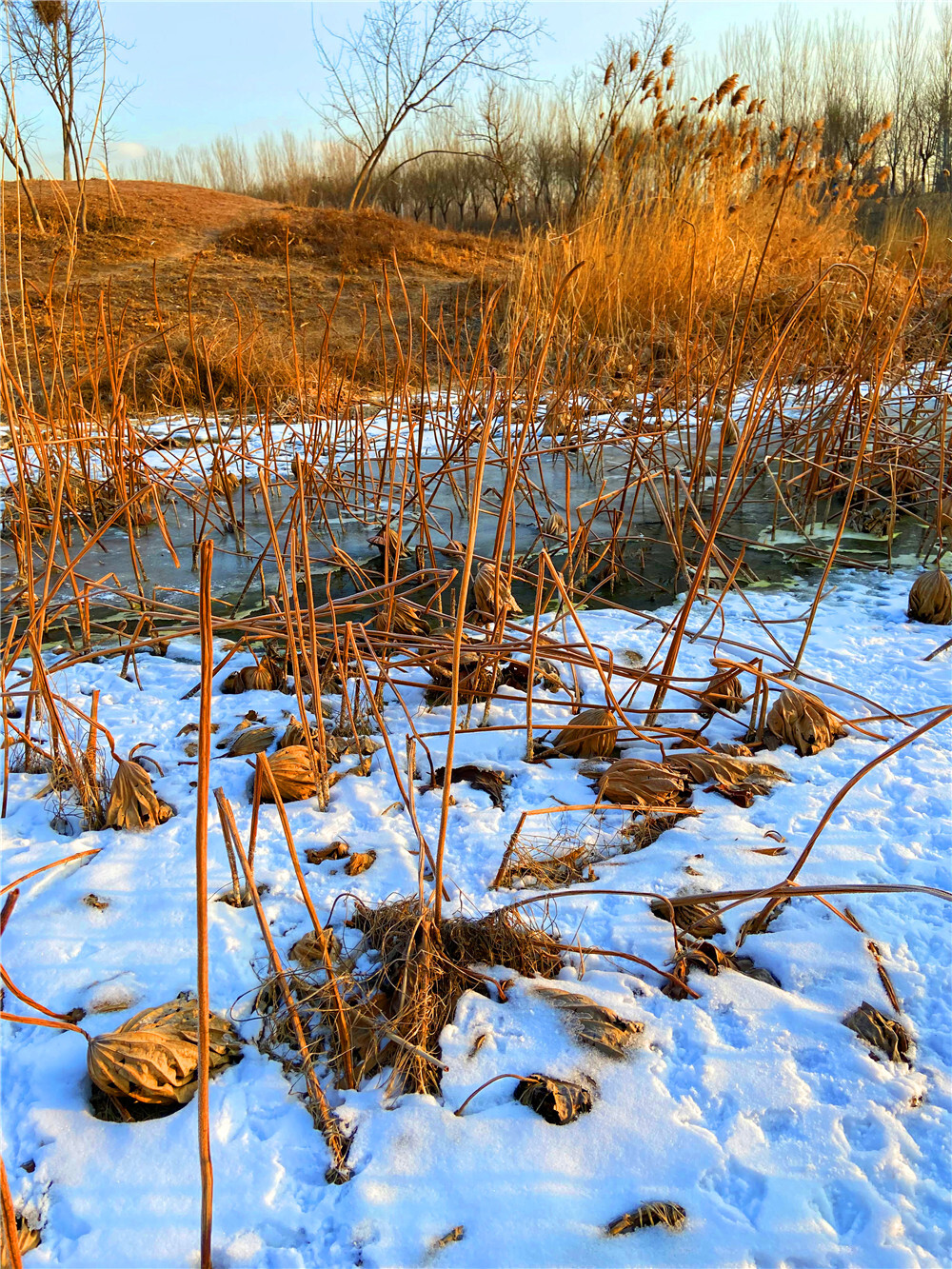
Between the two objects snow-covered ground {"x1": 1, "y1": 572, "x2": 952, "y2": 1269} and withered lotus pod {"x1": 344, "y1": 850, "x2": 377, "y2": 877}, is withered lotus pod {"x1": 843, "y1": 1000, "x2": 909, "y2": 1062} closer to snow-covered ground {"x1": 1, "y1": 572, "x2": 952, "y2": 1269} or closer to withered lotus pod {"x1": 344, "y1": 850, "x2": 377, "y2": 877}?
snow-covered ground {"x1": 1, "y1": 572, "x2": 952, "y2": 1269}

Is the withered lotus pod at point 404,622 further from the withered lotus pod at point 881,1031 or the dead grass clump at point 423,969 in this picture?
the withered lotus pod at point 881,1031

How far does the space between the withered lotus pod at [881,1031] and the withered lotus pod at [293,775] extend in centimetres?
82

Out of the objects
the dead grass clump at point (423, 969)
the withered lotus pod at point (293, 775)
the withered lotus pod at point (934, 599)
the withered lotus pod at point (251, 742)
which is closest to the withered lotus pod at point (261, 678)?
the withered lotus pod at point (251, 742)

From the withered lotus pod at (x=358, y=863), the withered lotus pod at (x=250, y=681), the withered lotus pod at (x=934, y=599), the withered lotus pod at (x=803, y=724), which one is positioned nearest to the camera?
the withered lotus pod at (x=358, y=863)

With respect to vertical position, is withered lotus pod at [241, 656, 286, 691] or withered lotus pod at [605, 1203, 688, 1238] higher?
withered lotus pod at [241, 656, 286, 691]

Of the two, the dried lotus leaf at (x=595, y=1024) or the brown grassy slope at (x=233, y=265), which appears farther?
the brown grassy slope at (x=233, y=265)

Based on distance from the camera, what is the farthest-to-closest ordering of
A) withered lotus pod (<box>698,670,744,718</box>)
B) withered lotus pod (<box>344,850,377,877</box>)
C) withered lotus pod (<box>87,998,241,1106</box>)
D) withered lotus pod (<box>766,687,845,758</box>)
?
withered lotus pod (<box>698,670,744,718</box>) → withered lotus pod (<box>766,687,845,758</box>) → withered lotus pod (<box>344,850,377,877</box>) → withered lotus pod (<box>87,998,241,1106</box>)

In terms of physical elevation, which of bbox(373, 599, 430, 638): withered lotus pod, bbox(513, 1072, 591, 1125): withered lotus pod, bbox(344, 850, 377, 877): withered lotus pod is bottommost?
bbox(513, 1072, 591, 1125): withered lotus pod

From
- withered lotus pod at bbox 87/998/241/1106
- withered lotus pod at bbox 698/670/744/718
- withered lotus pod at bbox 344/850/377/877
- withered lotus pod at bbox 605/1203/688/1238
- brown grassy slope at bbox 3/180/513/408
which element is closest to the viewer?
withered lotus pod at bbox 605/1203/688/1238

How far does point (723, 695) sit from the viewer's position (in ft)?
4.91

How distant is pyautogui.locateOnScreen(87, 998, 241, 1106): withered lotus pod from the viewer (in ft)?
2.53

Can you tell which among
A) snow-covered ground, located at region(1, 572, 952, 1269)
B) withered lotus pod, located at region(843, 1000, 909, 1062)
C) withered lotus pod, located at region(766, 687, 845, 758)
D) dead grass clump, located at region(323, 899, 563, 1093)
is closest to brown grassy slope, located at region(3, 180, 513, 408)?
withered lotus pod, located at region(766, 687, 845, 758)

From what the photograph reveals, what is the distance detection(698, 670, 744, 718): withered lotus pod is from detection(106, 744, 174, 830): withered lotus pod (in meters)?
1.00

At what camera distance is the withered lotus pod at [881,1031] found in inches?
32.0
